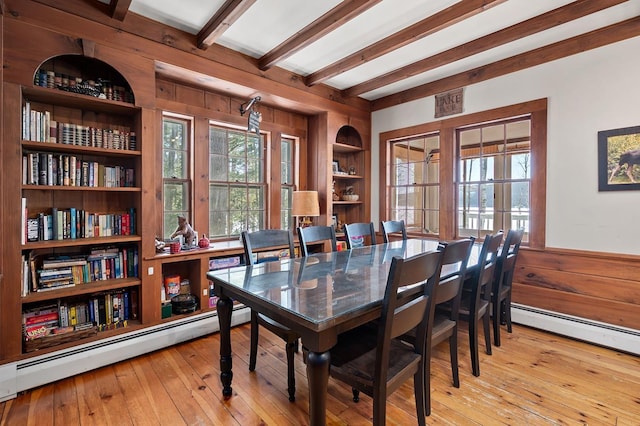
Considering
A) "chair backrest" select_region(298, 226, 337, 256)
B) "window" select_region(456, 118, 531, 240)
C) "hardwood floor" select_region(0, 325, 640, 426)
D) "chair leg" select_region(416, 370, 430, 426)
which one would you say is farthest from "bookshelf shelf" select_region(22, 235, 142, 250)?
"window" select_region(456, 118, 531, 240)

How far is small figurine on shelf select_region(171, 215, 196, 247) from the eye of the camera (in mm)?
3051

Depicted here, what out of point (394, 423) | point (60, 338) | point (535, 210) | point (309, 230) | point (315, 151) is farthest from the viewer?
point (315, 151)

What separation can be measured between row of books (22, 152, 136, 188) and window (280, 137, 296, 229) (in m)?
1.85

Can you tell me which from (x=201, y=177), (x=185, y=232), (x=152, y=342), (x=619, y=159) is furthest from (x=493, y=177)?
(x=152, y=342)

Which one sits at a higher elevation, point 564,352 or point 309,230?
point 309,230

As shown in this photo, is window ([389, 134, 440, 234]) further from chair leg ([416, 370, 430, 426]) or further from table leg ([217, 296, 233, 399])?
table leg ([217, 296, 233, 399])

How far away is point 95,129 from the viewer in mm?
2537

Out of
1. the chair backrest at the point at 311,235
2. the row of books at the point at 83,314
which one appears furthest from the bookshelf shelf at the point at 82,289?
the chair backrest at the point at 311,235

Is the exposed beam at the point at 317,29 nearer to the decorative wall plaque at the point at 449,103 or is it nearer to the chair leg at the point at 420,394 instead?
the decorative wall plaque at the point at 449,103

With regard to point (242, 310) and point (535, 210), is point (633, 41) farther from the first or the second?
point (242, 310)

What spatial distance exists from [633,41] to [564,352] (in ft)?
8.87

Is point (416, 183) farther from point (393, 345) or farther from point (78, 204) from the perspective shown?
point (78, 204)

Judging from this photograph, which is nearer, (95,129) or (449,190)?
(95,129)

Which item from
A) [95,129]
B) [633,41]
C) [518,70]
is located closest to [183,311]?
[95,129]
